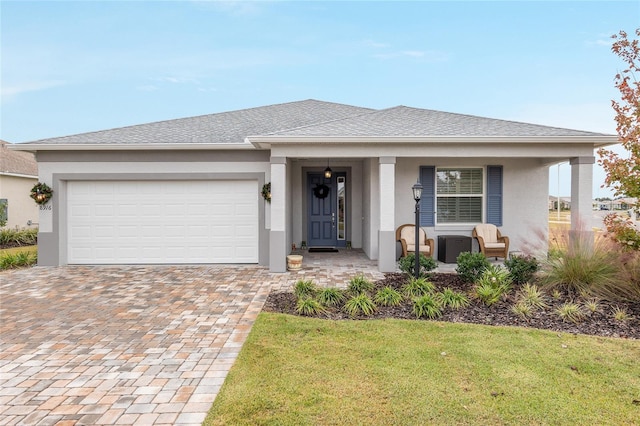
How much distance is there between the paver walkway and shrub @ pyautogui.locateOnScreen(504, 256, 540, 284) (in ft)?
8.70

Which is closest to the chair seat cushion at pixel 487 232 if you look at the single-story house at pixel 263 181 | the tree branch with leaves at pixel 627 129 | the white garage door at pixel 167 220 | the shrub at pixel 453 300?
the single-story house at pixel 263 181

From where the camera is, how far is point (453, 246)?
30.3 feet

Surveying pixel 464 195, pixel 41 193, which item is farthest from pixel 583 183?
pixel 41 193

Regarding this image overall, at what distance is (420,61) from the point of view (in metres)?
15.0

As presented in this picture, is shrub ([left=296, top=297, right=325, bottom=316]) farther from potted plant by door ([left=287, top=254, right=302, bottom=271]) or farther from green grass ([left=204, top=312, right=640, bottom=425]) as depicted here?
potted plant by door ([left=287, top=254, right=302, bottom=271])

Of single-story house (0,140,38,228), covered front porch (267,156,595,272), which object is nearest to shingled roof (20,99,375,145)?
covered front porch (267,156,595,272)

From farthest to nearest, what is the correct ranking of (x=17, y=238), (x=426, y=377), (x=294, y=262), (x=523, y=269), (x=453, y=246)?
(x=17, y=238) → (x=453, y=246) → (x=294, y=262) → (x=523, y=269) → (x=426, y=377)

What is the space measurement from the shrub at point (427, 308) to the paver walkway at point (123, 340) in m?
2.04

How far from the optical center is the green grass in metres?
2.71

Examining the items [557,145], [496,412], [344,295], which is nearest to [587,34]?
[557,145]

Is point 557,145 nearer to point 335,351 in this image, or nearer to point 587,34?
point 587,34

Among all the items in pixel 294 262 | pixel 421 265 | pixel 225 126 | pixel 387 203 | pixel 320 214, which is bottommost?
pixel 294 262

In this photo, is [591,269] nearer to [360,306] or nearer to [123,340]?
[360,306]

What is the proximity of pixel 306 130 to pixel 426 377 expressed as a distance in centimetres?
593
